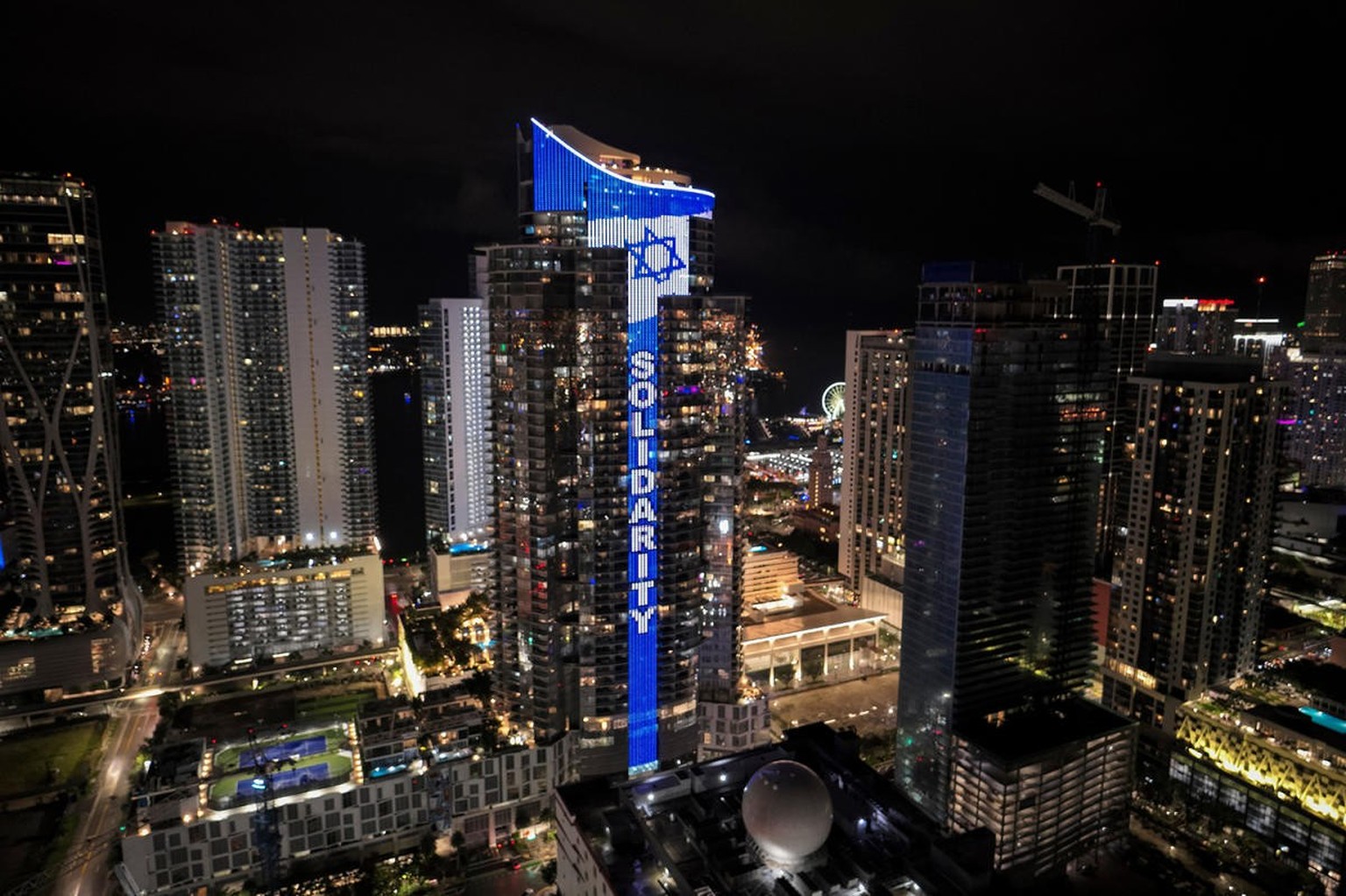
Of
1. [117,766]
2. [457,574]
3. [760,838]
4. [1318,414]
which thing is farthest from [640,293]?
[1318,414]

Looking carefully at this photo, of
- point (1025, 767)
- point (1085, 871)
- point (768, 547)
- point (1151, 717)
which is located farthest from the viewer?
point (768, 547)

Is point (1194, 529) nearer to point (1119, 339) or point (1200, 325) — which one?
point (1119, 339)

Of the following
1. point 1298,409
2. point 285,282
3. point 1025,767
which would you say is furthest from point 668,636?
point 1298,409

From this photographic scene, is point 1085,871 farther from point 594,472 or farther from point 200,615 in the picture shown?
point 200,615

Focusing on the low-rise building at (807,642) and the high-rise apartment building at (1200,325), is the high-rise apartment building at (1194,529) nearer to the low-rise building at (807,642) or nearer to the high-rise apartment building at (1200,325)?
the low-rise building at (807,642)

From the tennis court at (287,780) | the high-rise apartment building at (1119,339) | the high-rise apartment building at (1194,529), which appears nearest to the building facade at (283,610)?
the tennis court at (287,780)

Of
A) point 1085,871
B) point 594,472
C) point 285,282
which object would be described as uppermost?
point 285,282

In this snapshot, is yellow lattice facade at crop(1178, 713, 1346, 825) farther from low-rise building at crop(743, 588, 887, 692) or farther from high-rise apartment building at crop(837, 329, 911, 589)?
high-rise apartment building at crop(837, 329, 911, 589)
